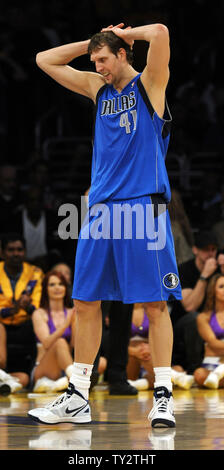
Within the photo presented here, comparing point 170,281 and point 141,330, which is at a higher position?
point 141,330

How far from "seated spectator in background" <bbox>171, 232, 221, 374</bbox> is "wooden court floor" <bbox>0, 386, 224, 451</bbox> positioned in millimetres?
1381

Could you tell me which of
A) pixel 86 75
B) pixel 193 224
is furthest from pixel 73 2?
pixel 86 75

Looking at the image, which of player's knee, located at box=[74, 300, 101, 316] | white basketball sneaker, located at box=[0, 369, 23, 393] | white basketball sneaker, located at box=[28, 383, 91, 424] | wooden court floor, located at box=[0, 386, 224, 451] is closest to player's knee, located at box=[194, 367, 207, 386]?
wooden court floor, located at box=[0, 386, 224, 451]

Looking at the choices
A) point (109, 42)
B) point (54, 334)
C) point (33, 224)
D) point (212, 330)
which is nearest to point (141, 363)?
point (212, 330)

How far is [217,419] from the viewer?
491 centimetres

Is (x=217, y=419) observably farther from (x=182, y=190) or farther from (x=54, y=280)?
(x=182, y=190)

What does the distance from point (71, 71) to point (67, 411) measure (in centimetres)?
186

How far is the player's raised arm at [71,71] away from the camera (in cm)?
496

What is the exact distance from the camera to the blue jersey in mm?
4660

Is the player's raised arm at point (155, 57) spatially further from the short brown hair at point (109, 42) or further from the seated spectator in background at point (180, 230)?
the seated spectator in background at point (180, 230)

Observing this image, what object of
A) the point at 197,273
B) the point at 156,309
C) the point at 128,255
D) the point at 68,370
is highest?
the point at 197,273

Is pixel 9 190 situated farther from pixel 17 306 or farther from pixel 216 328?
pixel 216 328

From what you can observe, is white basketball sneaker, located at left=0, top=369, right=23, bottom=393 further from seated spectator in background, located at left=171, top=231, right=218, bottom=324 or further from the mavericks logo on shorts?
the mavericks logo on shorts

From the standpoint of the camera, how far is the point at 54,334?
7473 millimetres
